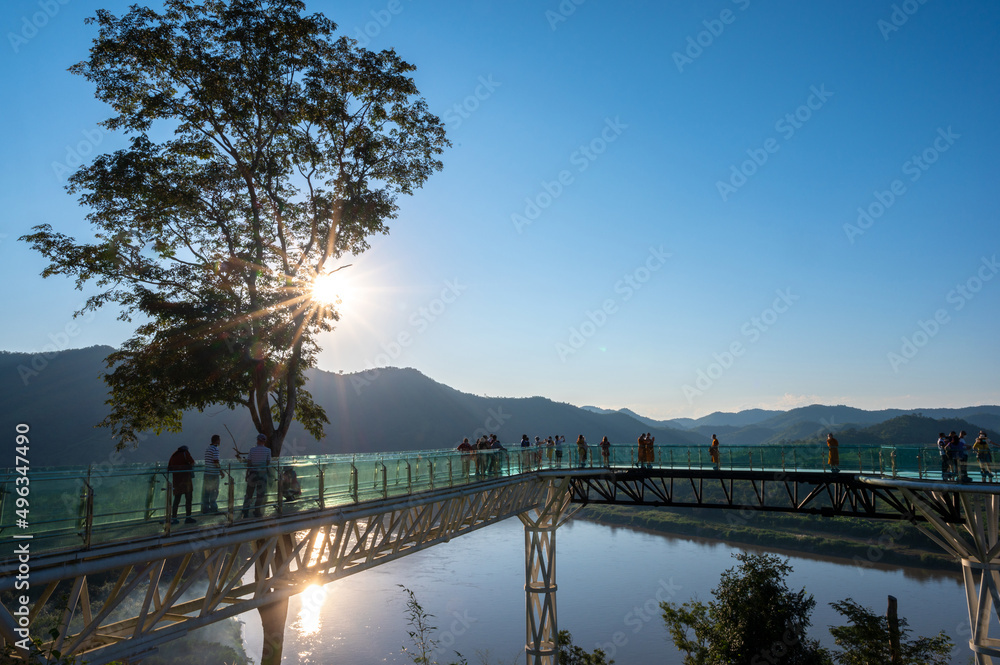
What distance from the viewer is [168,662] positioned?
1747 inches

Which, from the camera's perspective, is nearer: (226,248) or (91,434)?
(226,248)

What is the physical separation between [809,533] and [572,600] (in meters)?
36.6

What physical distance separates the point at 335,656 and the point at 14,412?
93372mm

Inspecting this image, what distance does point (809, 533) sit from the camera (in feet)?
240

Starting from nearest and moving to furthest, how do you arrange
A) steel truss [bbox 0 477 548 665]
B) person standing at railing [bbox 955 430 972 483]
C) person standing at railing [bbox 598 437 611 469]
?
steel truss [bbox 0 477 548 665]
person standing at railing [bbox 955 430 972 483]
person standing at railing [bbox 598 437 611 469]

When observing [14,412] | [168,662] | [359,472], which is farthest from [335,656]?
[14,412]

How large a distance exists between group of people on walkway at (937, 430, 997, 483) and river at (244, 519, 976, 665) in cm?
2748

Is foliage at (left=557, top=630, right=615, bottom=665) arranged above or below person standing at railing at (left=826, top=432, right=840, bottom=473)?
below

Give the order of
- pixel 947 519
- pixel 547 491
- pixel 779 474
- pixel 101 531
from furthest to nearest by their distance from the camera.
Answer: pixel 547 491 < pixel 779 474 < pixel 947 519 < pixel 101 531

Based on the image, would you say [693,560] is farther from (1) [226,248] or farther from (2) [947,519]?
(1) [226,248]

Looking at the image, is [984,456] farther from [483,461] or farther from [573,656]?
[573,656]

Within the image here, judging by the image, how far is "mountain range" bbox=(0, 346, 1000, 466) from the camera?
97188 mm

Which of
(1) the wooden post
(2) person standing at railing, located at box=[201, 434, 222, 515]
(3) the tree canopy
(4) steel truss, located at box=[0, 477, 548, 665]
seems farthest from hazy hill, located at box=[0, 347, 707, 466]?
(2) person standing at railing, located at box=[201, 434, 222, 515]

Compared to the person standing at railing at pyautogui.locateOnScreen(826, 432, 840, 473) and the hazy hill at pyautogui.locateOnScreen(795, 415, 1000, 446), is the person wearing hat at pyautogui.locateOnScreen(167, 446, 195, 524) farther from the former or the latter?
the hazy hill at pyautogui.locateOnScreen(795, 415, 1000, 446)
